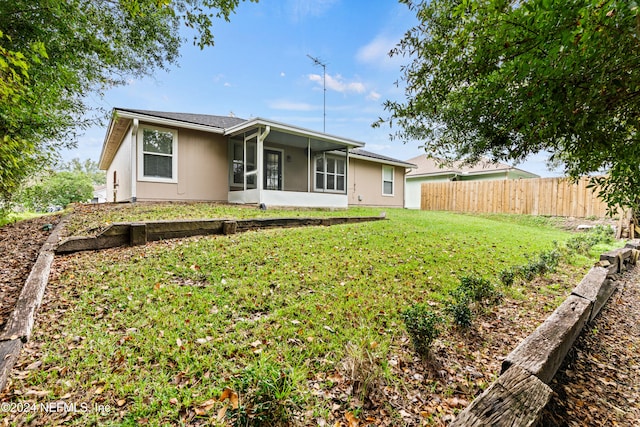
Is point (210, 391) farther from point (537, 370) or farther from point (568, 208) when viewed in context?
point (568, 208)

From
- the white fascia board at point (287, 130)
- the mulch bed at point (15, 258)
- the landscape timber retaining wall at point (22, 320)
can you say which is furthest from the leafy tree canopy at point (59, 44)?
the white fascia board at point (287, 130)

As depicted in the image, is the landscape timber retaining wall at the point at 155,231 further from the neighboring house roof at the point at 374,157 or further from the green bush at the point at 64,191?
the green bush at the point at 64,191

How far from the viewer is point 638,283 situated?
4984mm

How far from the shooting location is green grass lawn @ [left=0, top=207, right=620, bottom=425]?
178cm

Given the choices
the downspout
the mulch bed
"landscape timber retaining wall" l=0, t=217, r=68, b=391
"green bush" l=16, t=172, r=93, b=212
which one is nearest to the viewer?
"landscape timber retaining wall" l=0, t=217, r=68, b=391

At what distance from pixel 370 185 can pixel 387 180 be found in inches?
53.8

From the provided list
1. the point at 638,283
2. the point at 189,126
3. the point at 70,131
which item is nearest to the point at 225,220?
the point at 70,131

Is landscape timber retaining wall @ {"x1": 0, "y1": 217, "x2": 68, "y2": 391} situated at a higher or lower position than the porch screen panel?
lower

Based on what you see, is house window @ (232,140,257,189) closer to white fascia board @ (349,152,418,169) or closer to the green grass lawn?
white fascia board @ (349,152,418,169)

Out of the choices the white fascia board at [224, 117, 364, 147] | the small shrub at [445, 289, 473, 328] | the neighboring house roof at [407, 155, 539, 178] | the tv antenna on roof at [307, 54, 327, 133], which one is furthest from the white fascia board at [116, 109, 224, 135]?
the neighboring house roof at [407, 155, 539, 178]

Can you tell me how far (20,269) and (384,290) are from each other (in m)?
4.69

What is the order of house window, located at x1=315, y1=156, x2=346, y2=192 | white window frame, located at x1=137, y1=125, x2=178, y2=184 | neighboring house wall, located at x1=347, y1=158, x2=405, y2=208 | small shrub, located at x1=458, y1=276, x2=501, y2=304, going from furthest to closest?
neighboring house wall, located at x1=347, y1=158, x2=405, y2=208
house window, located at x1=315, y1=156, x2=346, y2=192
white window frame, located at x1=137, y1=125, x2=178, y2=184
small shrub, located at x1=458, y1=276, x2=501, y2=304

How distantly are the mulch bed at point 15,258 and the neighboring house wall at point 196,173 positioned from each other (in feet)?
10.3

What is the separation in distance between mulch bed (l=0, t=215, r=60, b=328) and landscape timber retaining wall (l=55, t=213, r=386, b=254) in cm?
48
